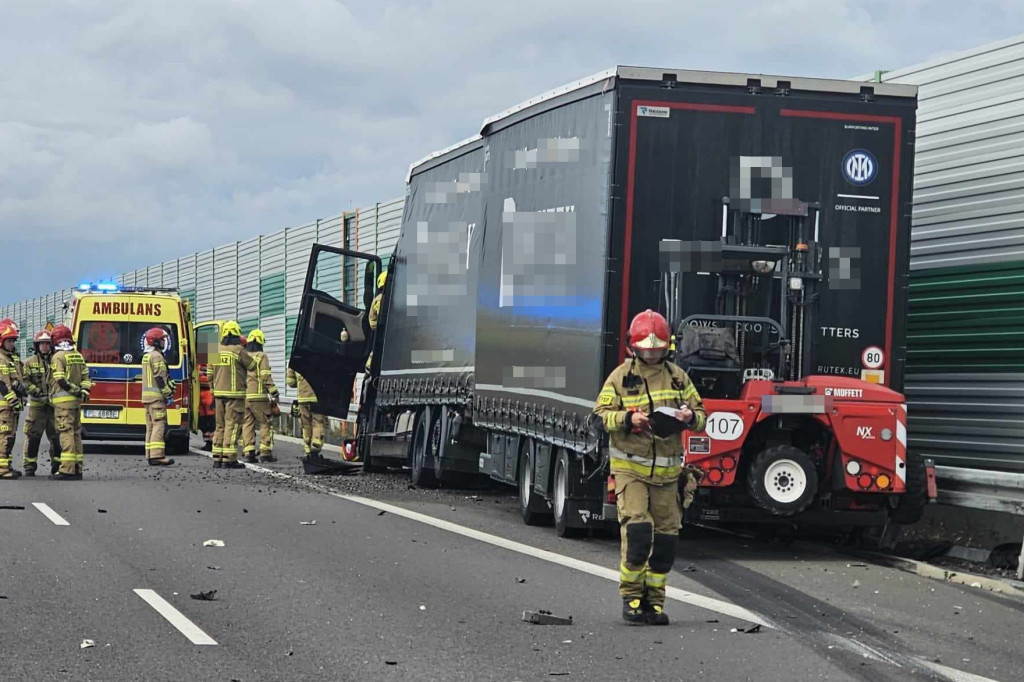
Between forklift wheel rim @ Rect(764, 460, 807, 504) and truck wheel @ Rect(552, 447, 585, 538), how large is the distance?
1928mm

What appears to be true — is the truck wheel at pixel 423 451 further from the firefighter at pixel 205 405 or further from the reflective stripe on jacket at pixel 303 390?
the firefighter at pixel 205 405

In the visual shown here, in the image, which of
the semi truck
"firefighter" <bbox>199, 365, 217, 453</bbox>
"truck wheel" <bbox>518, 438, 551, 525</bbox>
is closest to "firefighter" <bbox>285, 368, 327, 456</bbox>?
"firefighter" <bbox>199, 365, 217, 453</bbox>

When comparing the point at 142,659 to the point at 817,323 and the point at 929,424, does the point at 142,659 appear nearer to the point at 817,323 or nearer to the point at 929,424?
the point at 817,323

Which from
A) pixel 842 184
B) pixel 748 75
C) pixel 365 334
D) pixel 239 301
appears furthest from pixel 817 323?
pixel 239 301

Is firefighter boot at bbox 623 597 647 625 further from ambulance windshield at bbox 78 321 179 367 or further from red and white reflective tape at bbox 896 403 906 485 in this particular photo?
ambulance windshield at bbox 78 321 179 367

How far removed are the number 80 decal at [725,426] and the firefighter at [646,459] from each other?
217 cm

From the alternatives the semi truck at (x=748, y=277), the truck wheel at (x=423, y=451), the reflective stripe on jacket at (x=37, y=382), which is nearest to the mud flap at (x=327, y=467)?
the truck wheel at (x=423, y=451)

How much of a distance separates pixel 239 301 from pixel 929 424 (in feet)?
90.3

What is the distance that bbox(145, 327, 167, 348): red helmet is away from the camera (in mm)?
22234

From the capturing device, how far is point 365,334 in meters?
20.1

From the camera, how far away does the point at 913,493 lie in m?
12.1

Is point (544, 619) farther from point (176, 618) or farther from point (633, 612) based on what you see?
point (176, 618)

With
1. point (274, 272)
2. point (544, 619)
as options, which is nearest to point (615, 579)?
point (544, 619)

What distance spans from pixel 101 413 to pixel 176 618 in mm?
15529
